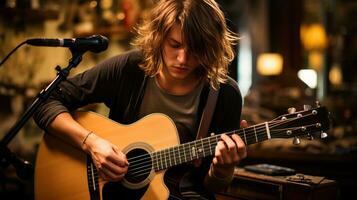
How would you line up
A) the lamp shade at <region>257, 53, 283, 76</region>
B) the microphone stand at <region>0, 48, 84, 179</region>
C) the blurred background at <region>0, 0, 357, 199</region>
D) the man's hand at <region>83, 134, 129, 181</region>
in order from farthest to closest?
the lamp shade at <region>257, 53, 283, 76</region> < the blurred background at <region>0, 0, 357, 199</region> < the man's hand at <region>83, 134, 129, 181</region> < the microphone stand at <region>0, 48, 84, 179</region>

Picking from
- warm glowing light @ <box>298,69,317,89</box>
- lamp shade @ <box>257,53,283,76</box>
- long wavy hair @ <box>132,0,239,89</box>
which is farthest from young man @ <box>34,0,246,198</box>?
warm glowing light @ <box>298,69,317,89</box>

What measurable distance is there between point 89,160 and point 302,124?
1.03 metres

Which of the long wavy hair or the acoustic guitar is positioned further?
the long wavy hair

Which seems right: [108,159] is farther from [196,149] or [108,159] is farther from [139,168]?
[196,149]

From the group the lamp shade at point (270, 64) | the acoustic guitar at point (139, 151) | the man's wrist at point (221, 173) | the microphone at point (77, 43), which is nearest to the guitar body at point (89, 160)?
the acoustic guitar at point (139, 151)

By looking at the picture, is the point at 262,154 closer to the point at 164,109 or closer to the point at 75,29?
the point at 164,109

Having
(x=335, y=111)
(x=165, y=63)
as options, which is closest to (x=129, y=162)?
(x=165, y=63)

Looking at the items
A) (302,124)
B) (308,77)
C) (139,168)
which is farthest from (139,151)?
(308,77)

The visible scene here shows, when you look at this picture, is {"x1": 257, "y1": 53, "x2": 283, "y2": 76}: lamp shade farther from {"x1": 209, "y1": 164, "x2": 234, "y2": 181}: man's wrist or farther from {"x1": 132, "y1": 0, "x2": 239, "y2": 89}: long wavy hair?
{"x1": 209, "y1": 164, "x2": 234, "y2": 181}: man's wrist

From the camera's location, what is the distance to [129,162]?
212 cm

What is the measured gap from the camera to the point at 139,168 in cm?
211

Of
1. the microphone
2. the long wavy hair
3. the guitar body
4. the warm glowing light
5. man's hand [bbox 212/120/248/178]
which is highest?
the warm glowing light

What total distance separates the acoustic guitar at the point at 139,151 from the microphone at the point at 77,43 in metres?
0.46

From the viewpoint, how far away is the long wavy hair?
2.14 meters
